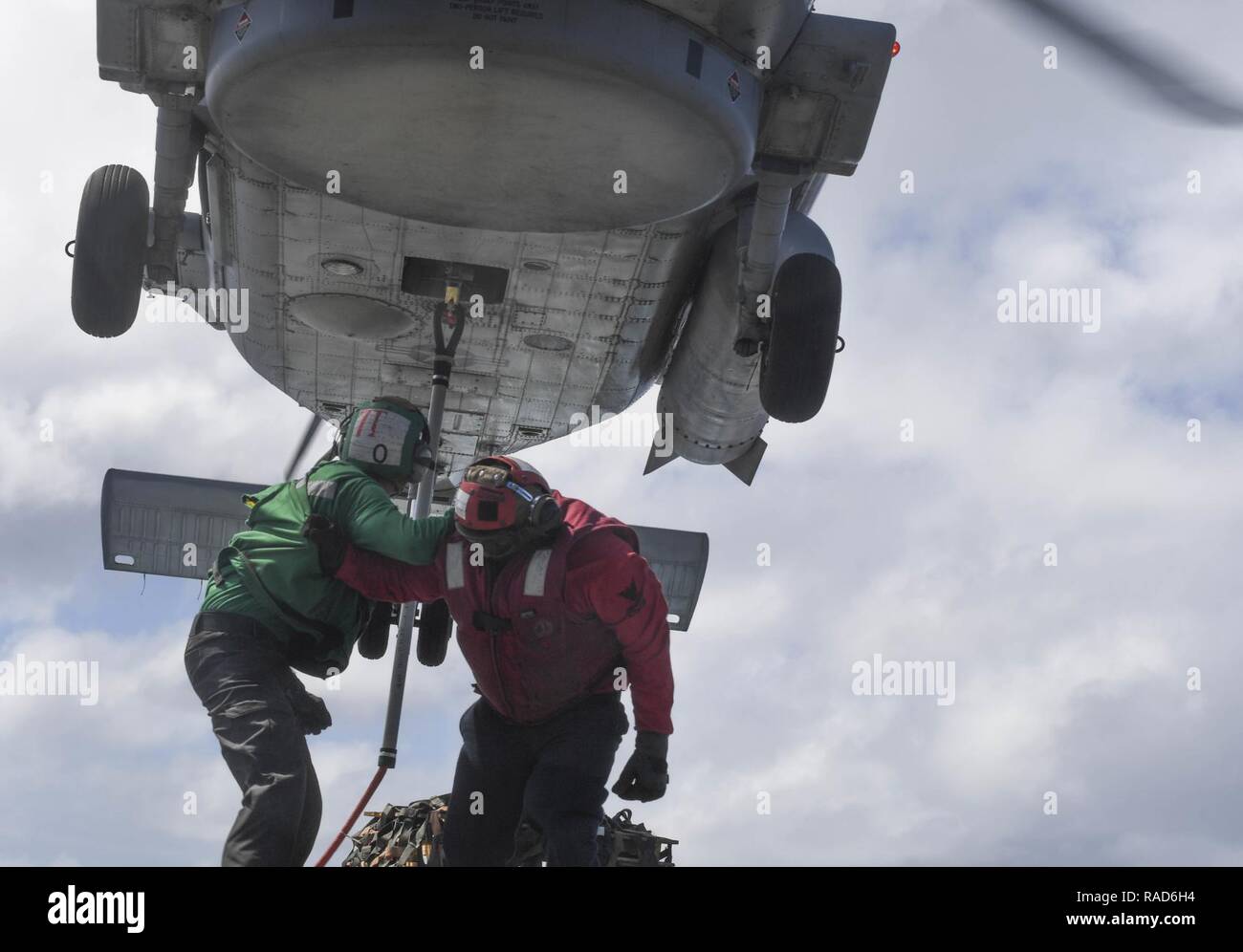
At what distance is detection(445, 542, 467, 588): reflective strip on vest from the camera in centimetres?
548

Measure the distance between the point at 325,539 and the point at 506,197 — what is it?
2383 millimetres

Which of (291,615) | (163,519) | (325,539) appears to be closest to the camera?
(325,539)

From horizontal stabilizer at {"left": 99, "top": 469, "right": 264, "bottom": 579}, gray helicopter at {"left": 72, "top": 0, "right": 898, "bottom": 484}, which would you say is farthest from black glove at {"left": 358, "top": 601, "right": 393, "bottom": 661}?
horizontal stabilizer at {"left": 99, "top": 469, "right": 264, "bottom": 579}

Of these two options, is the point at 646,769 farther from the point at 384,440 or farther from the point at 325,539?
the point at 384,440

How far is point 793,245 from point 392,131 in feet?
7.99

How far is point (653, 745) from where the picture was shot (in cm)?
541

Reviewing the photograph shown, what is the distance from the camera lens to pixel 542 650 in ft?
18.1

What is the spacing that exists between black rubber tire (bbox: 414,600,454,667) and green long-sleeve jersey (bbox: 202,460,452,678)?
104cm

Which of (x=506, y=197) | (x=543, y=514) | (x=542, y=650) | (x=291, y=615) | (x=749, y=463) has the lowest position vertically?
(x=542, y=650)

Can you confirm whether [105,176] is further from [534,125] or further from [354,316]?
[534,125]

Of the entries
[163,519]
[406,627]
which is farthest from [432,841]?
[163,519]

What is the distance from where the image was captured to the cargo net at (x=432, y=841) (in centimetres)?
716

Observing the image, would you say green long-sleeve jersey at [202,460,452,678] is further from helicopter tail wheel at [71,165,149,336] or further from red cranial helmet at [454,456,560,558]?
helicopter tail wheel at [71,165,149,336]
